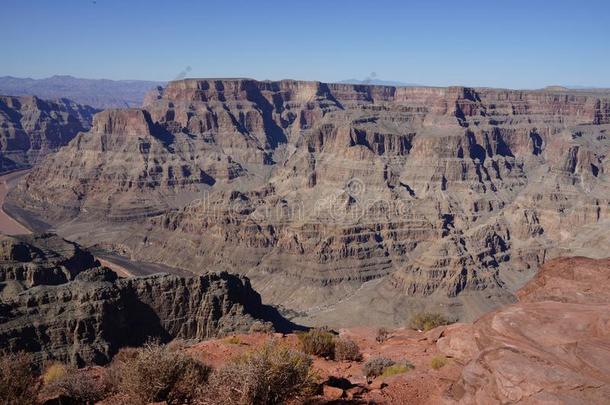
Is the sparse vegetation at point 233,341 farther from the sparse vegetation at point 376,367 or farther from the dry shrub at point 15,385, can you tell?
the dry shrub at point 15,385

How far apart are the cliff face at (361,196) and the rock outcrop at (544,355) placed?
2217 inches

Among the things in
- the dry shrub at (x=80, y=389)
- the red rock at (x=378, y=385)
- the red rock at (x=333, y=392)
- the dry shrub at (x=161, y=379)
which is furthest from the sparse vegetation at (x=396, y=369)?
the dry shrub at (x=80, y=389)

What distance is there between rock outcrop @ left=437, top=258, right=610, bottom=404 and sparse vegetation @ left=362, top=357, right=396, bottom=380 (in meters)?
5.66

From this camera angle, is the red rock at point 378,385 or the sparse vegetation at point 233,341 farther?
the sparse vegetation at point 233,341

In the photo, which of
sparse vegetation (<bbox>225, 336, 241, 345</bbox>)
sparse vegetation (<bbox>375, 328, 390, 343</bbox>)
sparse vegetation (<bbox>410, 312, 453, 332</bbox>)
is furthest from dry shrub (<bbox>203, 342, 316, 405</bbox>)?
sparse vegetation (<bbox>410, 312, 453, 332</bbox>)

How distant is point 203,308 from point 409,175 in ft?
292

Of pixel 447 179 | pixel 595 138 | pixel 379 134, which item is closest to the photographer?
pixel 447 179

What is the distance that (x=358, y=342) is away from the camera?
33.2 metres

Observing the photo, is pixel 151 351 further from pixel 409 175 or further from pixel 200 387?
pixel 409 175

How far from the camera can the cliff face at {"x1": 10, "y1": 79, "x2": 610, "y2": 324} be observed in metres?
86.5

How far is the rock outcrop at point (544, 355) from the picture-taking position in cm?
1447

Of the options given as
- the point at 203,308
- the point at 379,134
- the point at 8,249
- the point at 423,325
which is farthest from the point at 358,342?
the point at 379,134

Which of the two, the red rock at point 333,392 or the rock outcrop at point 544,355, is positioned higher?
the rock outcrop at point 544,355

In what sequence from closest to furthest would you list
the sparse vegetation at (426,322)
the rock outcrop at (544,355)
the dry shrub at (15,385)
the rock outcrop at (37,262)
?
the rock outcrop at (544,355)
the dry shrub at (15,385)
the sparse vegetation at (426,322)
the rock outcrop at (37,262)
